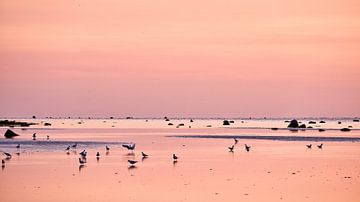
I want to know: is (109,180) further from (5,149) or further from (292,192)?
(5,149)

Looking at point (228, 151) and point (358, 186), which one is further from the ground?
point (228, 151)

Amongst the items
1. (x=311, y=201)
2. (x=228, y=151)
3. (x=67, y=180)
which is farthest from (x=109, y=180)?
(x=228, y=151)

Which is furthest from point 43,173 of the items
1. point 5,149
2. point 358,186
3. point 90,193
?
point 5,149

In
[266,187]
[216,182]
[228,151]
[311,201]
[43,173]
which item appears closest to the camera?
[311,201]

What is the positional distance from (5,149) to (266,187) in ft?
101

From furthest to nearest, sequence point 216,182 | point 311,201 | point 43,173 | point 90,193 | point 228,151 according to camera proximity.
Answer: point 228,151 → point 43,173 → point 216,182 → point 90,193 → point 311,201

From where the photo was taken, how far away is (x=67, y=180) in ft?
106

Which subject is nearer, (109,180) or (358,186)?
(358,186)

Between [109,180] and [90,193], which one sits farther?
[109,180]

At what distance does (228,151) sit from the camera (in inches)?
2140

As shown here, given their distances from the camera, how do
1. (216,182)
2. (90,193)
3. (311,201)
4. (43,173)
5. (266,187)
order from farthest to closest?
(43,173), (216,182), (266,187), (90,193), (311,201)

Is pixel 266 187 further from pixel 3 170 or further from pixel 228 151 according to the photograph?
pixel 228 151

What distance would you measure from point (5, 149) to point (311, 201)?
34768 millimetres

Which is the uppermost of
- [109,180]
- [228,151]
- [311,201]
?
[228,151]
